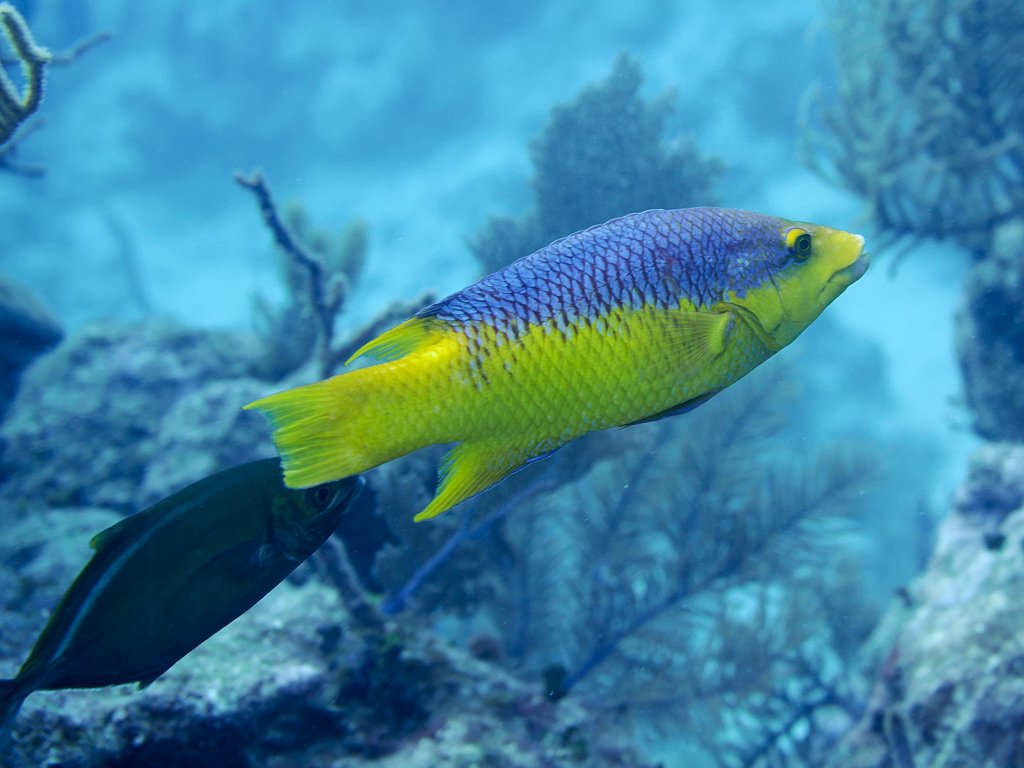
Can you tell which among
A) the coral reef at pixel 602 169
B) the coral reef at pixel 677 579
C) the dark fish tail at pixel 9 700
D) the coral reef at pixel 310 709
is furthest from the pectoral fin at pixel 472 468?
→ the coral reef at pixel 602 169

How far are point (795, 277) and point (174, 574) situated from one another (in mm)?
1938

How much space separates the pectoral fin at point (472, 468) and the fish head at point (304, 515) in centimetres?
42

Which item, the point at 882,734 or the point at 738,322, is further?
the point at 882,734

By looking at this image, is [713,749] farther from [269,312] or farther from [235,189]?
[235,189]

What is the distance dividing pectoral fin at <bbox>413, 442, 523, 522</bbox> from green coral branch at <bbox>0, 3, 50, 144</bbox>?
266cm

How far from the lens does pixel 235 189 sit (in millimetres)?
31141

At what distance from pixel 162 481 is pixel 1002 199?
8.38m

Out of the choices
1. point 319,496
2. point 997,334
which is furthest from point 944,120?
point 319,496

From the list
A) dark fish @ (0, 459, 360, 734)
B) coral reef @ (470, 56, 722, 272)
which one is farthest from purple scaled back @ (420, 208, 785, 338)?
coral reef @ (470, 56, 722, 272)

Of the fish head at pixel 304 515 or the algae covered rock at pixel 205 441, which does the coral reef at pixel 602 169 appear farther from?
the fish head at pixel 304 515

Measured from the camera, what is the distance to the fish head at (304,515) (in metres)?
1.70

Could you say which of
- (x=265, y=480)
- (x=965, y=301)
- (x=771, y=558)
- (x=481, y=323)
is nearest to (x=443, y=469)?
(x=481, y=323)

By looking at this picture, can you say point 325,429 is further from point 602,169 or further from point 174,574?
point 602,169

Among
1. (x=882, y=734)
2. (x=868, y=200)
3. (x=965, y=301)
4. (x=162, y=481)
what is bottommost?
(x=882, y=734)
